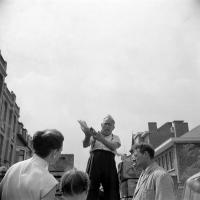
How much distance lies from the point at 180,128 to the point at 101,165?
107 feet

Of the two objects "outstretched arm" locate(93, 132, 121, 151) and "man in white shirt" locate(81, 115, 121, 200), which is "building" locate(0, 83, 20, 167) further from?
"outstretched arm" locate(93, 132, 121, 151)

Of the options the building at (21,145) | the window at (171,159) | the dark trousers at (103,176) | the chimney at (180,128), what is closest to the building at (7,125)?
the building at (21,145)

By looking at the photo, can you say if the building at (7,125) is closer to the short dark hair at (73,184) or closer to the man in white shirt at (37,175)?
the short dark hair at (73,184)

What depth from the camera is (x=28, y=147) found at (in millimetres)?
43125

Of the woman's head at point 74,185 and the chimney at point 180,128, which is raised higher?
the chimney at point 180,128

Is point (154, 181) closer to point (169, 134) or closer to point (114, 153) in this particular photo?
point (114, 153)

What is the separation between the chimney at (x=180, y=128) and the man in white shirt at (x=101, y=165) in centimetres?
3185

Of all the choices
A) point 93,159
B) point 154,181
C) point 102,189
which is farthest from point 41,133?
point 102,189

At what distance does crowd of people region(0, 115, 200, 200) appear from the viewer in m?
2.11

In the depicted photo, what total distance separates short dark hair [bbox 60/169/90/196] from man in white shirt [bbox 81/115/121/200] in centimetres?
168

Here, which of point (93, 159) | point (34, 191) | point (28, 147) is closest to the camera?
point (34, 191)

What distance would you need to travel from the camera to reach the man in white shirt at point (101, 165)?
4324 mm

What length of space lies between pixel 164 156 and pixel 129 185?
2516 cm

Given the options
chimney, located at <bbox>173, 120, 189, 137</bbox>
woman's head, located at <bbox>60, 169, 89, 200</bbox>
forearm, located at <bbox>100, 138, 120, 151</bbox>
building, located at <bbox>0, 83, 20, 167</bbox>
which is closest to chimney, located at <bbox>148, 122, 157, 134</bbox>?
chimney, located at <bbox>173, 120, 189, 137</bbox>
